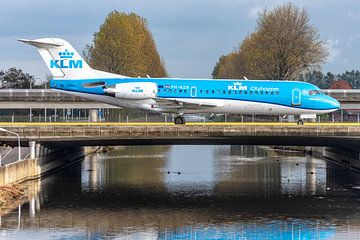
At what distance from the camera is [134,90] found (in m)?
73.9

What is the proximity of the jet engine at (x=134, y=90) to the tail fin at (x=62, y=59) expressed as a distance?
3.11 m

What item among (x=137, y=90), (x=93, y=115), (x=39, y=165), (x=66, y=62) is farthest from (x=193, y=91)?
(x=93, y=115)

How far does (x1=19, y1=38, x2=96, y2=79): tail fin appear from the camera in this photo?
75.8m

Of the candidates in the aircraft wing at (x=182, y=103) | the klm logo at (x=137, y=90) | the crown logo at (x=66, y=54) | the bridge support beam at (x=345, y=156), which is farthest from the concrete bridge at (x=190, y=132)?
the bridge support beam at (x=345, y=156)

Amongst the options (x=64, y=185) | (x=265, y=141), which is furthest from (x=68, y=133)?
(x=265, y=141)

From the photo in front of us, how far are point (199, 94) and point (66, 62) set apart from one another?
1442cm

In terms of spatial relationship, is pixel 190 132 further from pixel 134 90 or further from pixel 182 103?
pixel 134 90

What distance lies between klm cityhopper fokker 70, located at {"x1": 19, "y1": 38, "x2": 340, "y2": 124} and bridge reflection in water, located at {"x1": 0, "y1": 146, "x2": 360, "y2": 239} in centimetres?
791

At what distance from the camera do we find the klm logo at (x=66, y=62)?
76.2 m

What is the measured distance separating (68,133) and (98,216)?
56.3 ft

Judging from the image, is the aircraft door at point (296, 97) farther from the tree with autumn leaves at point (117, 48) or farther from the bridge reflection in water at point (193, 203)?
the tree with autumn leaves at point (117, 48)

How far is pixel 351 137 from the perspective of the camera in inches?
2830

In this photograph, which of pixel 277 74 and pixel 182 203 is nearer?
pixel 182 203

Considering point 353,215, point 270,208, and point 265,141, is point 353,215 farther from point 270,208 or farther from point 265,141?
point 265,141
